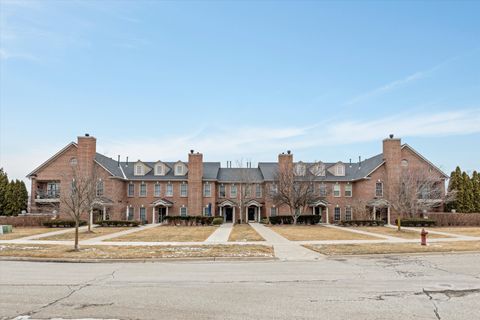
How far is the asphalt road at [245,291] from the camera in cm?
768

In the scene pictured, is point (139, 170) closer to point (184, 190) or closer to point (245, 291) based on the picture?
point (184, 190)

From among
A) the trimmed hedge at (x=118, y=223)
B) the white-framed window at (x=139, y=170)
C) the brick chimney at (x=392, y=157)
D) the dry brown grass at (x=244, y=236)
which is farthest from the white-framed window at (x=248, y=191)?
the dry brown grass at (x=244, y=236)

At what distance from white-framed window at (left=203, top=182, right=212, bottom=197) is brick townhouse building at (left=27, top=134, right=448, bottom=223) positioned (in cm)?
13

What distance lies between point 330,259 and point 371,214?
119 ft

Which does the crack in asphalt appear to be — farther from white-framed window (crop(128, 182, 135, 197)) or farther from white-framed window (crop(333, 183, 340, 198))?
white-framed window (crop(333, 183, 340, 198))

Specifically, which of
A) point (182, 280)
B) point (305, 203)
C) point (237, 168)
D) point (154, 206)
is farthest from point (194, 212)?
point (182, 280)

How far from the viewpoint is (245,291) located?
31.8 ft

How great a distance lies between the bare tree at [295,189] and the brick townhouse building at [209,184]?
727mm

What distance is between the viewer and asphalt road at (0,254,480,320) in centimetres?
768

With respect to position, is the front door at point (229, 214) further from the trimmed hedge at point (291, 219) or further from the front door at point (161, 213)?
the trimmed hedge at point (291, 219)

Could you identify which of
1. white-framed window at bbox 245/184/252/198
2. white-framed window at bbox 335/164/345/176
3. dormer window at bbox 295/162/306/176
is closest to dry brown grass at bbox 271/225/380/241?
dormer window at bbox 295/162/306/176

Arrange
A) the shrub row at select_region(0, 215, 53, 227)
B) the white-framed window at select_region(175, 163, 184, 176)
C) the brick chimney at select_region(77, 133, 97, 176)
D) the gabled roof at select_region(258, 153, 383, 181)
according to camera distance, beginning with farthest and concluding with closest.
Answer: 1. the white-framed window at select_region(175, 163, 184, 176)
2. the gabled roof at select_region(258, 153, 383, 181)
3. the brick chimney at select_region(77, 133, 97, 176)
4. the shrub row at select_region(0, 215, 53, 227)

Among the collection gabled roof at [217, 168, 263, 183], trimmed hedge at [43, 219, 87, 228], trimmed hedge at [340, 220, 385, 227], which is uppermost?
gabled roof at [217, 168, 263, 183]

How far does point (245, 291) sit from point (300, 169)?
40457mm
